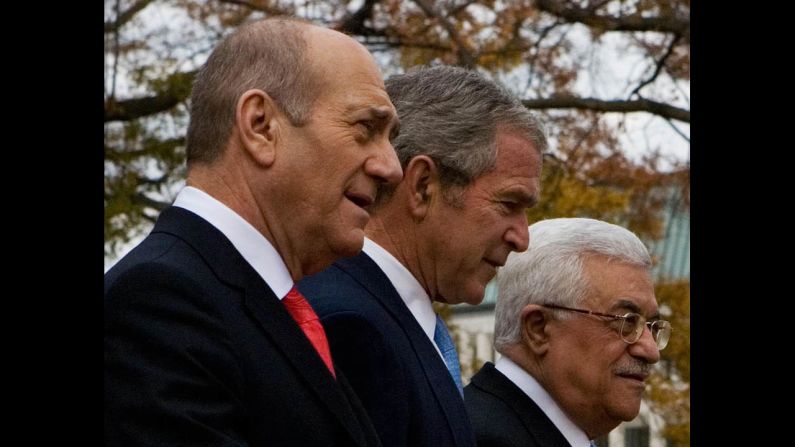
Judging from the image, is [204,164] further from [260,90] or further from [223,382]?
[223,382]

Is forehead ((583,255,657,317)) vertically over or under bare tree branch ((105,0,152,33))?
under

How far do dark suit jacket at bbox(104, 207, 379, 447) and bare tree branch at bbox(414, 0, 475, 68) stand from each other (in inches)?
316

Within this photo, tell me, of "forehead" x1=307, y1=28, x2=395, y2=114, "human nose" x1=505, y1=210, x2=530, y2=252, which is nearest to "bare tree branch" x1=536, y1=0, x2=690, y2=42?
"human nose" x1=505, y1=210, x2=530, y2=252

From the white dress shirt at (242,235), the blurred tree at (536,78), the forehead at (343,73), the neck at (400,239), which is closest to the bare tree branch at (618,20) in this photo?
the blurred tree at (536,78)

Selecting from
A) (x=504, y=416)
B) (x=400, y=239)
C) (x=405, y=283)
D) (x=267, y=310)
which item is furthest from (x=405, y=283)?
(x=267, y=310)

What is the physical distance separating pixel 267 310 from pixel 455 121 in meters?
1.40

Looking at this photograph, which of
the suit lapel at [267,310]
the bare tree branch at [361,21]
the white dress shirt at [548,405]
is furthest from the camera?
the bare tree branch at [361,21]

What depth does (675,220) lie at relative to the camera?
1202 cm

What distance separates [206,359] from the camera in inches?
101

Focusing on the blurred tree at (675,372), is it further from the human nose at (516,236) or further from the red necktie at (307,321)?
the red necktie at (307,321)

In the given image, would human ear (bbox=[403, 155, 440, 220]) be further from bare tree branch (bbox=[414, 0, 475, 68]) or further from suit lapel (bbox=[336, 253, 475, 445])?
bare tree branch (bbox=[414, 0, 475, 68])

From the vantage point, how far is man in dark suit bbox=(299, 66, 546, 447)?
3570mm

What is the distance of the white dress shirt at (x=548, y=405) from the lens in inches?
189
